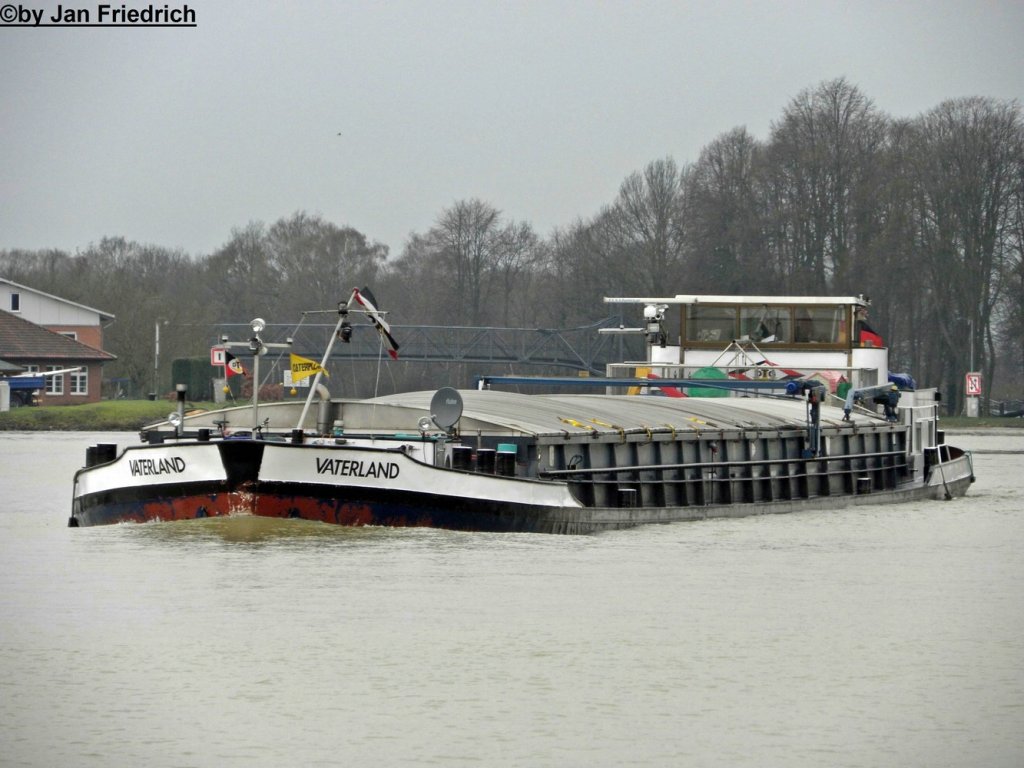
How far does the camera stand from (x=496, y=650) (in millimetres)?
15289

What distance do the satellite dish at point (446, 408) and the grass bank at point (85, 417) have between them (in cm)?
4365

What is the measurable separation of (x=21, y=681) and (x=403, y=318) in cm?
9855

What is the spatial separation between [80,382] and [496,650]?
6919cm

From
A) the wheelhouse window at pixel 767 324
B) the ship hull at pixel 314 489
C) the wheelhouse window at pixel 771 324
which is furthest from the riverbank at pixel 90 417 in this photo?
the ship hull at pixel 314 489

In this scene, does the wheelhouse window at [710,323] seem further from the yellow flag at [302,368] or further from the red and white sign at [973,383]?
the red and white sign at [973,383]

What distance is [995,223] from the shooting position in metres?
74.6

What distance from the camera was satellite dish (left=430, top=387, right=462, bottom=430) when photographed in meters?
23.1

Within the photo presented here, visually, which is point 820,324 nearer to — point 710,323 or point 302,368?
point 710,323

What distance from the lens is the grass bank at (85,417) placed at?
66875 millimetres

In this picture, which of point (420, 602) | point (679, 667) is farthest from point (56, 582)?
point (679, 667)

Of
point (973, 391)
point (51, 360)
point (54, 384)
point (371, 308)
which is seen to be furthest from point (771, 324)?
point (51, 360)

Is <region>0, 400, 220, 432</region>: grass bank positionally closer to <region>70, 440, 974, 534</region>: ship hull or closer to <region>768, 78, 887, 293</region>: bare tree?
<region>768, 78, 887, 293</region>: bare tree

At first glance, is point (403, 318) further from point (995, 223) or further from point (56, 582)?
→ point (56, 582)

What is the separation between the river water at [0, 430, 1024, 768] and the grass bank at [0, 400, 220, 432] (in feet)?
145
